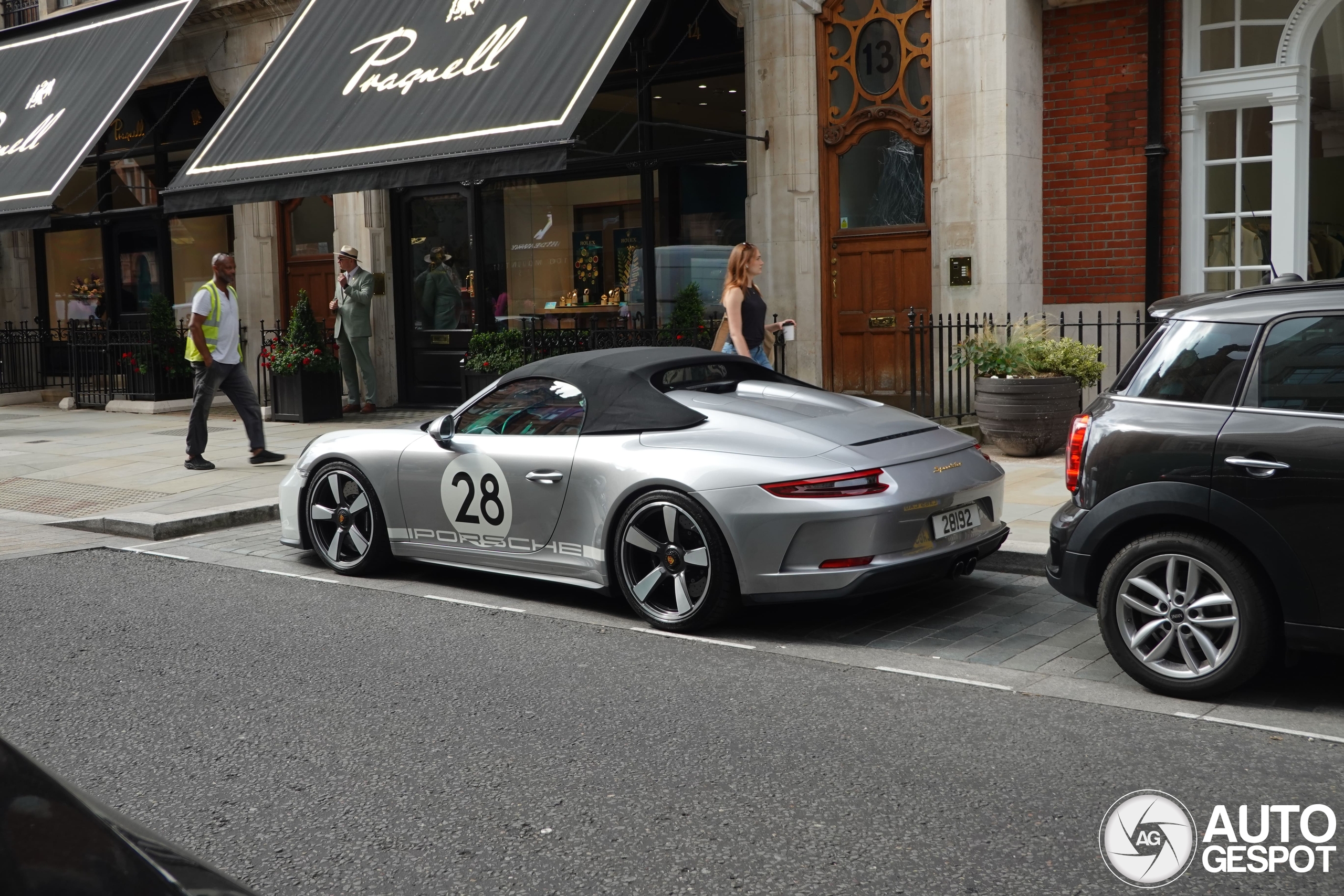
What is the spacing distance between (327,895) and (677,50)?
43.3 feet

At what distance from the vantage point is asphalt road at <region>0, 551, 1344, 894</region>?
3580 millimetres

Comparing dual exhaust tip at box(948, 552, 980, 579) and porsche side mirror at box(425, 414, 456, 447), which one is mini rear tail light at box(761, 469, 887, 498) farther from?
porsche side mirror at box(425, 414, 456, 447)

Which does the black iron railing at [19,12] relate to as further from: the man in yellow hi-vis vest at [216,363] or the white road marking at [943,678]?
the white road marking at [943,678]

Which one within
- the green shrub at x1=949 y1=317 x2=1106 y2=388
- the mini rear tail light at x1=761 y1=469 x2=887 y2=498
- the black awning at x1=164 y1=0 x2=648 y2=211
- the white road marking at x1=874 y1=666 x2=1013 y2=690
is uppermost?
the black awning at x1=164 y1=0 x2=648 y2=211

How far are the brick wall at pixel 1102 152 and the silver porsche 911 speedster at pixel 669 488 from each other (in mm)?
6699

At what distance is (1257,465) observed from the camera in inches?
191

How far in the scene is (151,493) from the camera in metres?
10.9

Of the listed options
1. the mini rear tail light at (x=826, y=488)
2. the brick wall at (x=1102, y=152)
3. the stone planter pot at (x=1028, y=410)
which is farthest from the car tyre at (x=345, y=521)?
the brick wall at (x=1102, y=152)

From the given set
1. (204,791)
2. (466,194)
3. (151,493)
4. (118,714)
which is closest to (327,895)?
(204,791)

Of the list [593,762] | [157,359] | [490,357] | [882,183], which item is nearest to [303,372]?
[490,357]

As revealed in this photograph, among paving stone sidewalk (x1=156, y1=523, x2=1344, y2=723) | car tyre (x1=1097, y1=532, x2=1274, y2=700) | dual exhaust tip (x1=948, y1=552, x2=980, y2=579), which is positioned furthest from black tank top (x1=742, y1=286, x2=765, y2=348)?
car tyre (x1=1097, y1=532, x2=1274, y2=700)

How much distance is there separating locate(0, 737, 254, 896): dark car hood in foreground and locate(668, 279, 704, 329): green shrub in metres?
12.6

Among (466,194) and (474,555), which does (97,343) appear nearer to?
(466,194)

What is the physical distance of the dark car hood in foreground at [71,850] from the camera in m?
1.22
